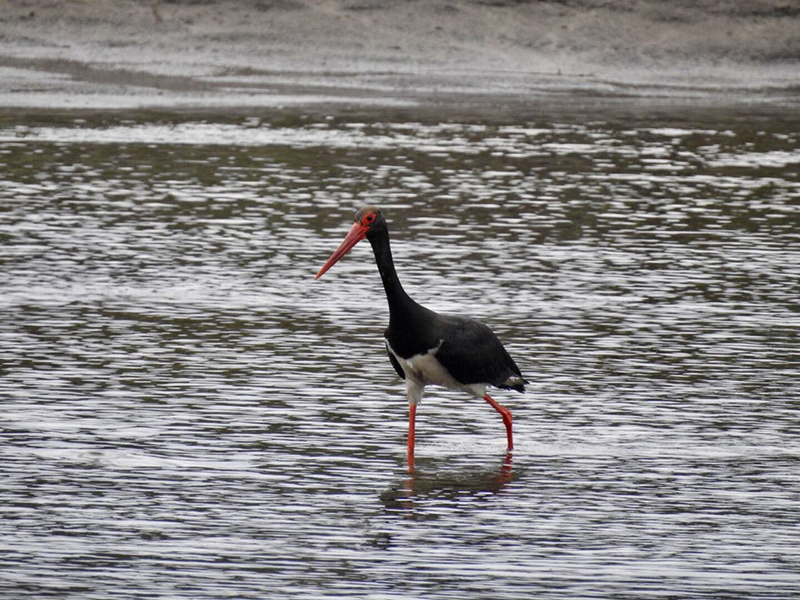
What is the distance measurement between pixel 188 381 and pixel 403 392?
1.36m

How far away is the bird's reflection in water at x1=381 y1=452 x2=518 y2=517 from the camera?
27.3 feet

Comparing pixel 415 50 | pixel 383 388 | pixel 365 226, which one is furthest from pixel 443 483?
pixel 415 50

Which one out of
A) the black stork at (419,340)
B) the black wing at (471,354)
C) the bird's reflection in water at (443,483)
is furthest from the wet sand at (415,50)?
the bird's reflection in water at (443,483)

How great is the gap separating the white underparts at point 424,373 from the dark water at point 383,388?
376 mm

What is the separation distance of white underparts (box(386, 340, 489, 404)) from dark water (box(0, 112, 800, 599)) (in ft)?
1.23

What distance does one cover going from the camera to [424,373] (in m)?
8.91

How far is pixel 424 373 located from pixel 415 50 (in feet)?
75.3

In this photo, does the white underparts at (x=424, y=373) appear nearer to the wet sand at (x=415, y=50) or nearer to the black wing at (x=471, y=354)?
the black wing at (x=471, y=354)

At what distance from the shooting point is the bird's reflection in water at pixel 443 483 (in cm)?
832

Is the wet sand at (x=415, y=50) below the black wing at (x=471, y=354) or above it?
below

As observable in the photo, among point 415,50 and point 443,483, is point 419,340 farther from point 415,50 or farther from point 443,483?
point 415,50

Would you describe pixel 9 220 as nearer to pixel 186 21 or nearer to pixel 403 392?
pixel 403 392

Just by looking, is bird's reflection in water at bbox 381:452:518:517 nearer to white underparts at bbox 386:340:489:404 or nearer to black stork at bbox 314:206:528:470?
black stork at bbox 314:206:528:470

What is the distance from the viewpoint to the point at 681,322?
1253 centimetres
